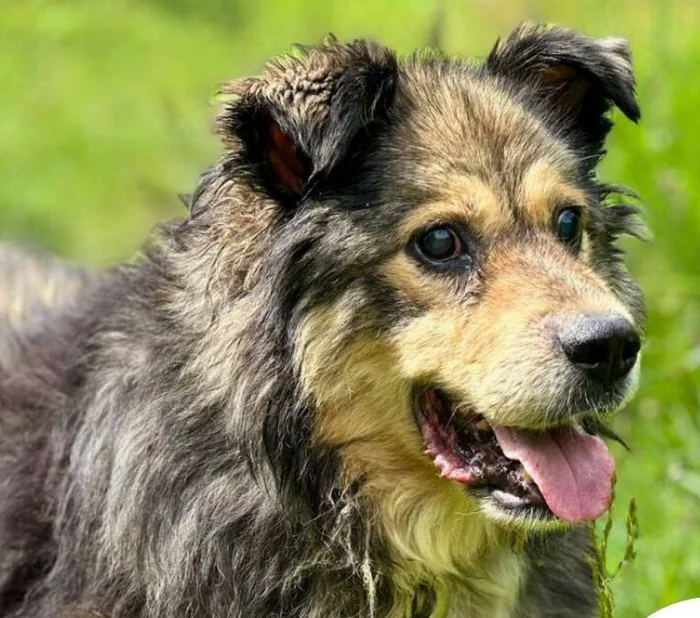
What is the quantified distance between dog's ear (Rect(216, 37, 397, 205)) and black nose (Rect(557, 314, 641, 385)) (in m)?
0.75

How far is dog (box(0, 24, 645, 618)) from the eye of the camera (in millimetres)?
3416

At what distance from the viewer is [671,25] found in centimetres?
739

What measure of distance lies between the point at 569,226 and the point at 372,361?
71 centimetres

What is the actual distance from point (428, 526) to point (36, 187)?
260 inches

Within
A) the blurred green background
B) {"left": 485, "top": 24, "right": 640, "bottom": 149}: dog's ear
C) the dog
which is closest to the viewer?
the dog

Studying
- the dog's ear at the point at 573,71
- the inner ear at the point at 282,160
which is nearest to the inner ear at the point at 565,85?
the dog's ear at the point at 573,71

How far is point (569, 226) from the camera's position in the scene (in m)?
3.72

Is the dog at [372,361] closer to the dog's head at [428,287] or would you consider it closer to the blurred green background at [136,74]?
the dog's head at [428,287]

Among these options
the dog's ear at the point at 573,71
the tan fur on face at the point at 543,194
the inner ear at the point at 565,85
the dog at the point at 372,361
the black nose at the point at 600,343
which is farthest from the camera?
the inner ear at the point at 565,85

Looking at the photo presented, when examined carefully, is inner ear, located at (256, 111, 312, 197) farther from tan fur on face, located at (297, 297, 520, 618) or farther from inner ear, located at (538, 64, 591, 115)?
inner ear, located at (538, 64, 591, 115)

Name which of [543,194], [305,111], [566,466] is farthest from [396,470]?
[305,111]

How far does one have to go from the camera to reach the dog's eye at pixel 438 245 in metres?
3.50

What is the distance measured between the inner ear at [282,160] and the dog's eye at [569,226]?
2.41 ft

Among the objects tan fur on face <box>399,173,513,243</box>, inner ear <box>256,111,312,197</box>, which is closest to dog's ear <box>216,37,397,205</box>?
inner ear <box>256,111,312,197</box>
